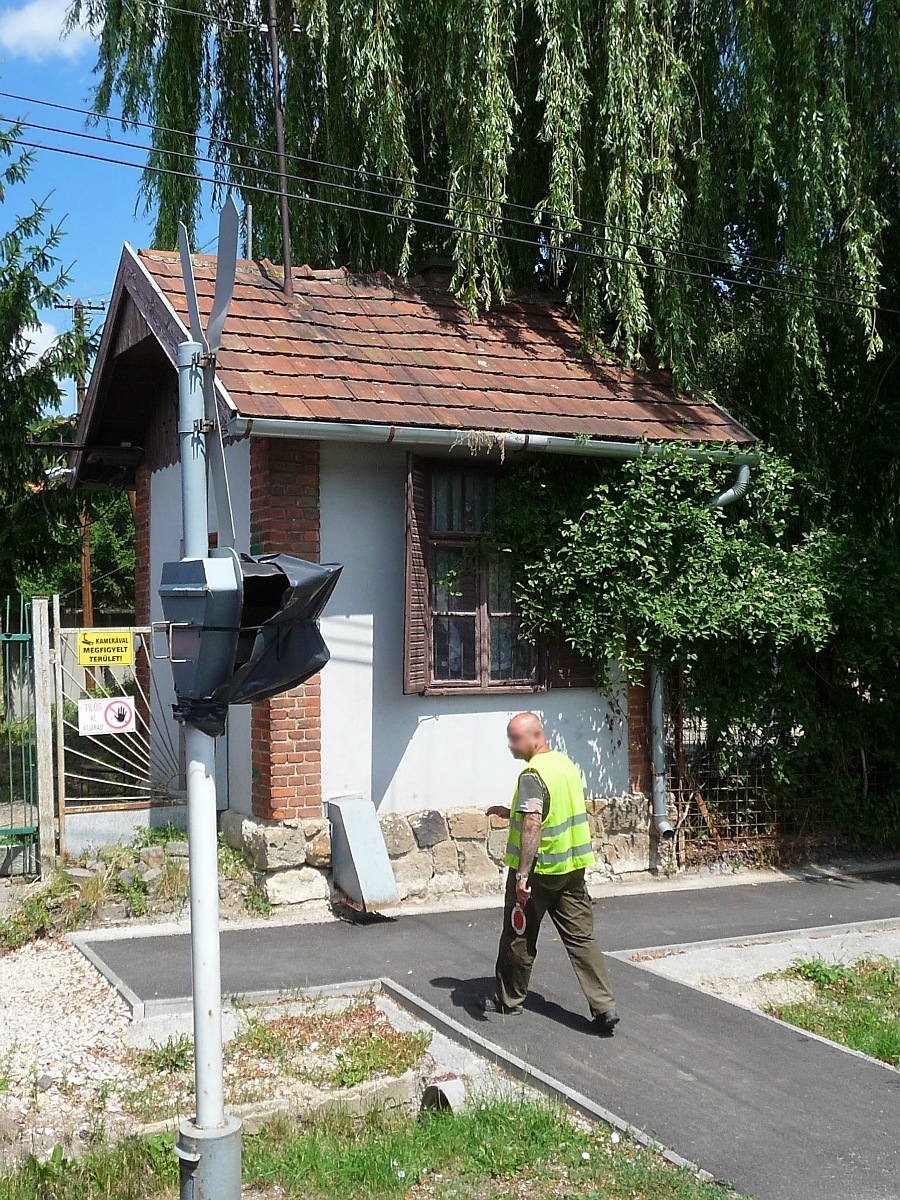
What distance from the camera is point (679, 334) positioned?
34.6ft

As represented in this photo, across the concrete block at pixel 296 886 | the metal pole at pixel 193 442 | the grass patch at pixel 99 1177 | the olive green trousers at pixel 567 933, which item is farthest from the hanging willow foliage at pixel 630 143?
the grass patch at pixel 99 1177

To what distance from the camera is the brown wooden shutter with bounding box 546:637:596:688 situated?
9.64m

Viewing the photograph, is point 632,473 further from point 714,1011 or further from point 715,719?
point 714,1011

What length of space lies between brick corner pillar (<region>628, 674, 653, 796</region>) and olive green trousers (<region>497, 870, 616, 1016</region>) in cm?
384

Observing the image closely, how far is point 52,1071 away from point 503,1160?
237 centimetres

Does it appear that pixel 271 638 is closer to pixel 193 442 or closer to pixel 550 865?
pixel 193 442

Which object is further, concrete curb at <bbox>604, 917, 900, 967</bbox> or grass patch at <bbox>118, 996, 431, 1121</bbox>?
concrete curb at <bbox>604, 917, 900, 967</bbox>

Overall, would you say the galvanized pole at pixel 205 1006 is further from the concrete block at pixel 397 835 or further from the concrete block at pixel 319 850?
the concrete block at pixel 397 835

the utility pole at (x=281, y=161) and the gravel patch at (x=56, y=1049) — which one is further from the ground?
the utility pole at (x=281, y=161)

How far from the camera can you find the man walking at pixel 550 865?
6.02 m

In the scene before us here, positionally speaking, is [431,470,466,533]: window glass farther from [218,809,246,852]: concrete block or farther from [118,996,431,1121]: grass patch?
[118,996,431,1121]: grass patch

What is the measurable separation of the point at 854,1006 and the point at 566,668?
375 cm

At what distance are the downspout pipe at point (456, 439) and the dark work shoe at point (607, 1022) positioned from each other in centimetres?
431

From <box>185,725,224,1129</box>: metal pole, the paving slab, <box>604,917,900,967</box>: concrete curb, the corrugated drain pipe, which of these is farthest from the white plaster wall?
<box>185,725,224,1129</box>: metal pole
